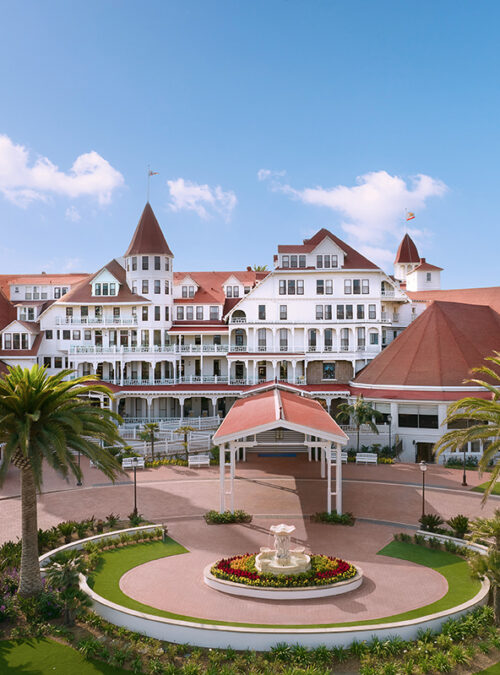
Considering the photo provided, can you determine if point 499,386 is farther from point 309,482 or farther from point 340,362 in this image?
point 309,482

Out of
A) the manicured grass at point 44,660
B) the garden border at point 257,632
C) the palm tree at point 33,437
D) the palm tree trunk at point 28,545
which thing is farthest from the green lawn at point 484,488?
the palm tree trunk at point 28,545

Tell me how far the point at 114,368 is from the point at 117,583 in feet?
112

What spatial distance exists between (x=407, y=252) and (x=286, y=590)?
78.1 m

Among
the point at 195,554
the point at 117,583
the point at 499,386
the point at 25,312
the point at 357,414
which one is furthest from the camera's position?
the point at 25,312

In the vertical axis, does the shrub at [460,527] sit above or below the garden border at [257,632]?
above

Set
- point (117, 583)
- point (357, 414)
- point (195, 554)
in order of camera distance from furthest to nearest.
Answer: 1. point (357, 414)
2. point (195, 554)
3. point (117, 583)

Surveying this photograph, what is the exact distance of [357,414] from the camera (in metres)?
40.4

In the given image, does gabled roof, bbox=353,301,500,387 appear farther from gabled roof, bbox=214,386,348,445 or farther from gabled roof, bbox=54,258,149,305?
gabled roof, bbox=54,258,149,305

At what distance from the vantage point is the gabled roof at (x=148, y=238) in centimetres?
5334

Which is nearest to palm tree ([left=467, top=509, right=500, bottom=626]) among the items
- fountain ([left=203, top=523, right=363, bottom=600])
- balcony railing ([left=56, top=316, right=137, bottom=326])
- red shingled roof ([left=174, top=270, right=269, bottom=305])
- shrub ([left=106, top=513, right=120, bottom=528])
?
fountain ([left=203, top=523, right=363, bottom=600])

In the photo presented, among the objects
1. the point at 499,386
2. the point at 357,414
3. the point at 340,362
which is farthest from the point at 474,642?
the point at 340,362

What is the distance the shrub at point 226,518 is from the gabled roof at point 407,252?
233ft

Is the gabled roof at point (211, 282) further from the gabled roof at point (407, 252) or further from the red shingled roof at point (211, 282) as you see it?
the gabled roof at point (407, 252)

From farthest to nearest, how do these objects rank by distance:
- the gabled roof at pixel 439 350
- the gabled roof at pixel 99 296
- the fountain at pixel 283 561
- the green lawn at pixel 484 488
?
the gabled roof at pixel 99 296, the gabled roof at pixel 439 350, the green lawn at pixel 484 488, the fountain at pixel 283 561
